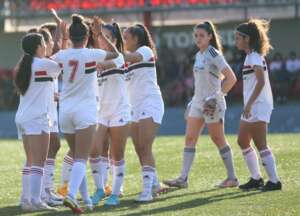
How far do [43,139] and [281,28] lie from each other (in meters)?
22.5

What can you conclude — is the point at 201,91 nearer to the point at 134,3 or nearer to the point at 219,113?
the point at 219,113

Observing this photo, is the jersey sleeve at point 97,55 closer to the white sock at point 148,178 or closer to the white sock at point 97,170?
the white sock at point 97,170

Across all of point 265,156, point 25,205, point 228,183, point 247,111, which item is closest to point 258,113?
point 247,111

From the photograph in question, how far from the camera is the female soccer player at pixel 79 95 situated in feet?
30.7

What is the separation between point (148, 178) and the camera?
33.6ft

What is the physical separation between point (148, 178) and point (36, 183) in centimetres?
130

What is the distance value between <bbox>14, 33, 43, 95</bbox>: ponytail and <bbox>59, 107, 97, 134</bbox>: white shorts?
0.64m

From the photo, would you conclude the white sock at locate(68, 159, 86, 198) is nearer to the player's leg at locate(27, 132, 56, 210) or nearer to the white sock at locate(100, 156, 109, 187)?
the player's leg at locate(27, 132, 56, 210)

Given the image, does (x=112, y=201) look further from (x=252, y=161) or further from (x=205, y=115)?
(x=252, y=161)

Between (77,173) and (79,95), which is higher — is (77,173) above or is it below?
below

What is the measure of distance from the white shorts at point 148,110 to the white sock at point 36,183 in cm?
134

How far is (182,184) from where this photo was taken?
37.6 feet

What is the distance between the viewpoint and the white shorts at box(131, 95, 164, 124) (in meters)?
10.4

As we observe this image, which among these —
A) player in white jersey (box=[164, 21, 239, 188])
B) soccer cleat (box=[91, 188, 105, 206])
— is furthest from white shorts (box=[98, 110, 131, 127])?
player in white jersey (box=[164, 21, 239, 188])
